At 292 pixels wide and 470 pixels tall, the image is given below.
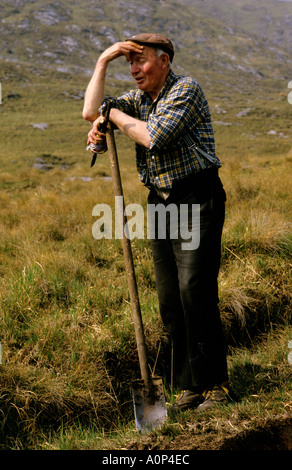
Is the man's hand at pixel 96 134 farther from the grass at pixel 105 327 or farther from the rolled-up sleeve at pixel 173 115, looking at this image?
the grass at pixel 105 327

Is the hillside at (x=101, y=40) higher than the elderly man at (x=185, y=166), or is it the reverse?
the hillside at (x=101, y=40)

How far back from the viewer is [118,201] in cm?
295

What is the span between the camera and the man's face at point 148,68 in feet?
8.83

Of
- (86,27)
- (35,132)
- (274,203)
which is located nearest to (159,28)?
(86,27)

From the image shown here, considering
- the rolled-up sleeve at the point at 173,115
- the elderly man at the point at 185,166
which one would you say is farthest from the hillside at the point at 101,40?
the rolled-up sleeve at the point at 173,115

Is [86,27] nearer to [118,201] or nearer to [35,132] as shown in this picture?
[35,132]

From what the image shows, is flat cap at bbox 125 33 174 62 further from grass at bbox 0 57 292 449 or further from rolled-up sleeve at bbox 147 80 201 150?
grass at bbox 0 57 292 449

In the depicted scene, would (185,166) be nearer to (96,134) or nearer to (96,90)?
(96,134)

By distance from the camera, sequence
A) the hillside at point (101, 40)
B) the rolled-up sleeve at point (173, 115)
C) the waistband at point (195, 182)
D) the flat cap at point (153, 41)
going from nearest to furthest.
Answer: the rolled-up sleeve at point (173, 115) → the flat cap at point (153, 41) → the waistband at point (195, 182) → the hillside at point (101, 40)

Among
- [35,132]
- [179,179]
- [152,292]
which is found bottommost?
[35,132]

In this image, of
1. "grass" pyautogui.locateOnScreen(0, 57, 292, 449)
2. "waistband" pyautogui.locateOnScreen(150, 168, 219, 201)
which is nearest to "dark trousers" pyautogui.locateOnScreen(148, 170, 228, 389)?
"waistband" pyautogui.locateOnScreen(150, 168, 219, 201)

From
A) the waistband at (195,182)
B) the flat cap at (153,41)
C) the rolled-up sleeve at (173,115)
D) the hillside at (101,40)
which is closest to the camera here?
the rolled-up sleeve at (173,115)

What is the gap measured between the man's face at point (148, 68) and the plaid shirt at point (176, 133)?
7cm

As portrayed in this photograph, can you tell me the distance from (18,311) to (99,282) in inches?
36.4
